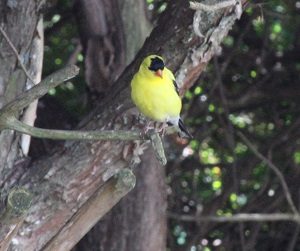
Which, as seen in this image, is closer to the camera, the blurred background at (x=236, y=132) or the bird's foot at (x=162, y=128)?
the bird's foot at (x=162, y=128)

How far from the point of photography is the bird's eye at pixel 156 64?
291cm

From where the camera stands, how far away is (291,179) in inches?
180

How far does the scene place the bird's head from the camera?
9.54ft

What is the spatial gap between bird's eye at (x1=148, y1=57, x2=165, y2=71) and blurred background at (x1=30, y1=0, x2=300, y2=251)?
148 centimetres

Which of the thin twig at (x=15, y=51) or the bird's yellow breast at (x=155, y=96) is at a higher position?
the thin twig at (x=15, y=51)

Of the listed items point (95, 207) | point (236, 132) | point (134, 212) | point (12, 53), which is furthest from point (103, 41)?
point (95, 207)

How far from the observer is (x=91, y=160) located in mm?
2938

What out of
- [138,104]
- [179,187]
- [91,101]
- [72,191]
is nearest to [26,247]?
[72,191]

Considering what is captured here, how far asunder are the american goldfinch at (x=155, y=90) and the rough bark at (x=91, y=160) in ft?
0.19

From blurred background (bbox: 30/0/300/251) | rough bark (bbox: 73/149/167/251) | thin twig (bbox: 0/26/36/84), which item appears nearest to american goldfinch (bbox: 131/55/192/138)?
thin twig (bbox: 0/26/36/84)

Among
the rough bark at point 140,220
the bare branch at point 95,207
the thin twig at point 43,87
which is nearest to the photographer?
the thin twig at point 43,87

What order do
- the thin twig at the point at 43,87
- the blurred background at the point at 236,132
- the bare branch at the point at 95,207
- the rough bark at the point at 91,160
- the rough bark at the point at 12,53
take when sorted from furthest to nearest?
the blurred background at the point at 236,132
the rough bark at the point at 12,53
the rough bark at the point at 91,160
the bare branch at the point at 95,207
the thin twig at the point at 43,87

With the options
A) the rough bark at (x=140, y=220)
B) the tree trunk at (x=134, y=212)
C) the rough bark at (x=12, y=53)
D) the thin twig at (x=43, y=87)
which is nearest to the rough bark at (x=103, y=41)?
the tree trunk at (x=134, y=212)

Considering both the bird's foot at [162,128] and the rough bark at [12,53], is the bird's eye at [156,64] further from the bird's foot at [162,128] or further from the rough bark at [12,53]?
the rough bark at [12,53]
